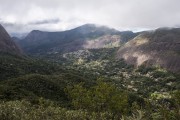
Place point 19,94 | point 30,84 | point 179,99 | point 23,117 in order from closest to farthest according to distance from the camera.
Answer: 1. point 23,117
2. point 179,99
3. point 19,94
4. point 30,84

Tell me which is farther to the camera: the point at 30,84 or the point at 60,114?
the point at 30,84

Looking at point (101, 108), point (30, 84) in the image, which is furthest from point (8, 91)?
point (101, 108)

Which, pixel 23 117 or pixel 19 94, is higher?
pixel 23 117

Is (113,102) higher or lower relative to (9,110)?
lower

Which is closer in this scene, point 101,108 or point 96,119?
point 96,119

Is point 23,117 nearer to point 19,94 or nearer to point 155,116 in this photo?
point 155,116

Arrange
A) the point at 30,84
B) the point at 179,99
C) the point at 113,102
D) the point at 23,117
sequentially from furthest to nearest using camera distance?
the point at 30,84
the point at 113,102
the point at 179,99
the point at 23,117

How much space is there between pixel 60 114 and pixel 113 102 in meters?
36.1

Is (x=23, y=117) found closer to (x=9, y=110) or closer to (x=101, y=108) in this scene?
(x=9, y=110)

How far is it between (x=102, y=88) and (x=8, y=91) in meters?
63.9

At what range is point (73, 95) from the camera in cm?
14075

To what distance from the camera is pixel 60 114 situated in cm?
10206

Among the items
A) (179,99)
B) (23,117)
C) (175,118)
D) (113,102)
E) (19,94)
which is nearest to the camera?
(23,117)

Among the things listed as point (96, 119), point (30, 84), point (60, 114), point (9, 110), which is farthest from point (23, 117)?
point (30, 84)
